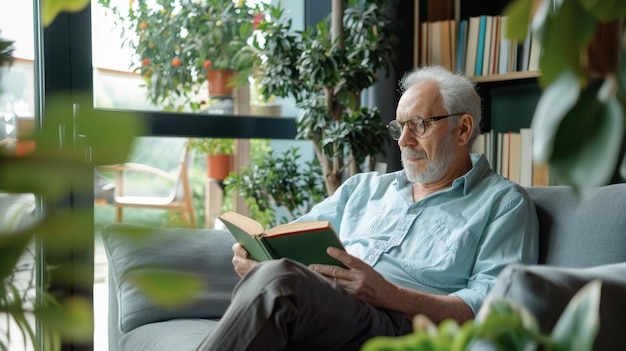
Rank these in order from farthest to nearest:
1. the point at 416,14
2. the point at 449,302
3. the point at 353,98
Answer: the point at 416,14 < the point at 353,98 < the point at 449,302

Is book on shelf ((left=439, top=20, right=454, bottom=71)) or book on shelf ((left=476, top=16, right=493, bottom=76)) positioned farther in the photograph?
book on shelf ((left=439, top=20, right=454, bottom=71))

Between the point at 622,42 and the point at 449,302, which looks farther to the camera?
the point at 449,302

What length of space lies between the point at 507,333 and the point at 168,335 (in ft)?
5.41

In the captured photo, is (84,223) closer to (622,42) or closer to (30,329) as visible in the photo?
(30,329)

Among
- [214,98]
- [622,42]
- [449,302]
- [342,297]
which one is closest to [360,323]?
[342,297]

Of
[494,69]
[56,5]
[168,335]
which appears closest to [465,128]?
[494,69]

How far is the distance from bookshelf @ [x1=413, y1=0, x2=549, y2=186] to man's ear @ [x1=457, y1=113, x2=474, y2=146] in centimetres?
69

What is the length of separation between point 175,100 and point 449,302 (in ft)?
5.94

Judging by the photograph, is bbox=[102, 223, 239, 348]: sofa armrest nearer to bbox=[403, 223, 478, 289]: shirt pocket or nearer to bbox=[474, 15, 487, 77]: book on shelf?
bbox=[403, 223, 478, 289]: shirt pocket

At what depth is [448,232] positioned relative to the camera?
209 centimetres

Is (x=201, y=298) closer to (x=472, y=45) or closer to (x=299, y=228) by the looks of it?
(x=299, y=228)

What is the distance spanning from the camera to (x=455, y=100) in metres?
2.32

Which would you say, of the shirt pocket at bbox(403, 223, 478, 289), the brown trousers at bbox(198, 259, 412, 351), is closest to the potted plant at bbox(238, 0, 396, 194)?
the shirt pocket at bbox(403, 223, 478, 289)

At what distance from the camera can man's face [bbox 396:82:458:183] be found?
2275 mm
